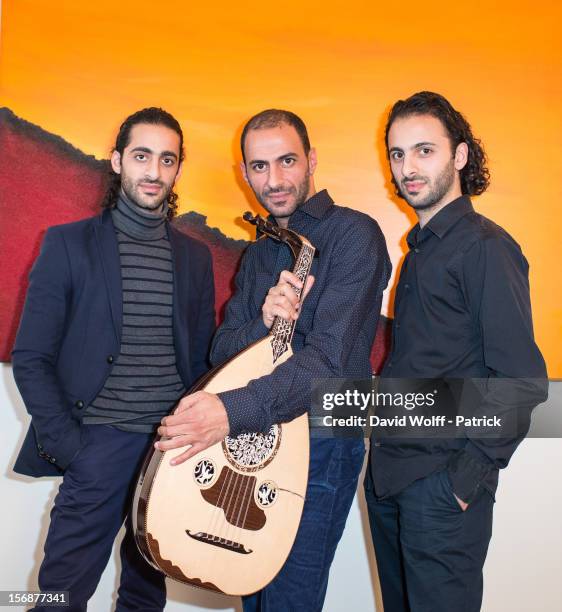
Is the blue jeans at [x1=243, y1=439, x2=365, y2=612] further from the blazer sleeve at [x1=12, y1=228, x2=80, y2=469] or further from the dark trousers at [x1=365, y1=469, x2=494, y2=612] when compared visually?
the blazer sleeve at [x1=12, y1=228, x2=80, y2=469]

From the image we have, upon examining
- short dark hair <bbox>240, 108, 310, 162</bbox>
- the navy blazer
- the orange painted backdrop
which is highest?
the orange painted backdrop

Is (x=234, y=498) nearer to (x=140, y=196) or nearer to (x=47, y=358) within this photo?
(x=47, y=358)

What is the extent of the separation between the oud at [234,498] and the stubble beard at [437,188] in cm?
38

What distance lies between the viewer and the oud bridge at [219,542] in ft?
4.65

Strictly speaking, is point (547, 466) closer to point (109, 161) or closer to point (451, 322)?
point (451, 322)

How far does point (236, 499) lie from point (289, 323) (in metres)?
0.47

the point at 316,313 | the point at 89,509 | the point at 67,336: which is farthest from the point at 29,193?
the point at 316,313

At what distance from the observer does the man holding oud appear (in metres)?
1.47

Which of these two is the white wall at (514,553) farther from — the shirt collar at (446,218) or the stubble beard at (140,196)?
the stubble beard at (140,196)

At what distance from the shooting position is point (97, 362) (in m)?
1.79

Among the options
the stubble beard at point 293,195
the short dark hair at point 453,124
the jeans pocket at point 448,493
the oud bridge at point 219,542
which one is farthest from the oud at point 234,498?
the short dark hair at point 453,124

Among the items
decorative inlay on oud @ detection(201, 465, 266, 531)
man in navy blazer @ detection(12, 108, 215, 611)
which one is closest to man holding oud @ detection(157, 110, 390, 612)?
decorative inlay on oud @ detection(201, 465, 266, 531)

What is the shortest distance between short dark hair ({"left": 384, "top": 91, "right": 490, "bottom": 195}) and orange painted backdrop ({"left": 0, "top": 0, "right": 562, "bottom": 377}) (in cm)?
56

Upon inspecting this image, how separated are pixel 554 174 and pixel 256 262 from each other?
1.33m
